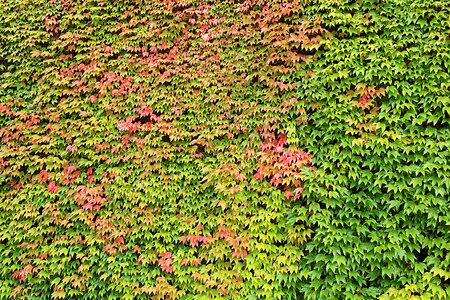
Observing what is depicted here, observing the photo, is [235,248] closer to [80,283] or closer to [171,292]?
[171,292]

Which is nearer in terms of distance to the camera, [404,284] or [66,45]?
[404,284]

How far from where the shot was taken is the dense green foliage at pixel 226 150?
12.9ft

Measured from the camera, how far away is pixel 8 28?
5988 millimetres

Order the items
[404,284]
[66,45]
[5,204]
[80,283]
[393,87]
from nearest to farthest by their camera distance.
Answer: [404,284]
[393,87]
[80,283]
[5,204]
[66,45]

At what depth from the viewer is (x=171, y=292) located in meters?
4.43

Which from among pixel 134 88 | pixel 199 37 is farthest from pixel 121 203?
pixel 199 37

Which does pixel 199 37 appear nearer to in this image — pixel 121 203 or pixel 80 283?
pixel 121 203

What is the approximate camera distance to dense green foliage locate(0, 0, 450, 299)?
3.94 m

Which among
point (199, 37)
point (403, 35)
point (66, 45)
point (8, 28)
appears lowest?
point (403, 35)

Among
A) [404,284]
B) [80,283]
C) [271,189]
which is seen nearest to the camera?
[404,284]

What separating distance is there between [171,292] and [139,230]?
3.10 feet

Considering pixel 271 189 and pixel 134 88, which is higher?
pixel 134 88

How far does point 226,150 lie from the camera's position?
4.77 m

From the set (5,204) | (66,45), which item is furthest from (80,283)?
(66,45)
